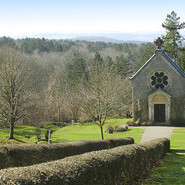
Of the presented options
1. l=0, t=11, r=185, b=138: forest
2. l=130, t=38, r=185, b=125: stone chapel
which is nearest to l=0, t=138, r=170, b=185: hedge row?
l=0, t=11, r=185, b=138: forest

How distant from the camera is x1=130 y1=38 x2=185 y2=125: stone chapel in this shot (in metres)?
37.4

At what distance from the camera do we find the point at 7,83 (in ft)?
96.9

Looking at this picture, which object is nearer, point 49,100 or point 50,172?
point 50,172

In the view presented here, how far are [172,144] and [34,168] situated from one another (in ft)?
70.3

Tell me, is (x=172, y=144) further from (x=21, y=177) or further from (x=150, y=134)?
(x=21, y=177)

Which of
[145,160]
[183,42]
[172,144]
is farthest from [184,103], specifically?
[183,42]

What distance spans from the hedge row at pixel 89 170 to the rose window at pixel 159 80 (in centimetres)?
2622

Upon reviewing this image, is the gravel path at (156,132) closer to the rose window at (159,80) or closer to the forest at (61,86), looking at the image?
the forest at (61,86)

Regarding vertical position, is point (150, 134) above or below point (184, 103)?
below

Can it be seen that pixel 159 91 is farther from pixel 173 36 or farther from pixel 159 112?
pixel 173 36

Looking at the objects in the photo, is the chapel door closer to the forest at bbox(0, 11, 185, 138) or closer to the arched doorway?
the arched doorway

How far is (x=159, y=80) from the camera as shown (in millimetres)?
38094

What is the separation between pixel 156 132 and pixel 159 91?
661cm

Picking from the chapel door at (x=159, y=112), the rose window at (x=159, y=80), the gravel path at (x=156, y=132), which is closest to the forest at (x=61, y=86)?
the chapel door at (x=159, y=112)
